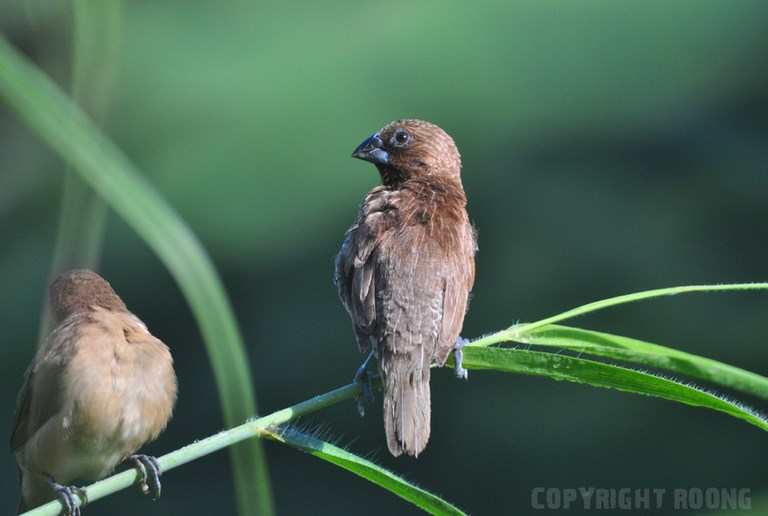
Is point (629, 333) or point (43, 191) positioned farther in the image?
point (43, 191)

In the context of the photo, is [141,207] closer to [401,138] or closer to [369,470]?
[369,470]

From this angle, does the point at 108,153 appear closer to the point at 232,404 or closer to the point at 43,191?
the point at 232,404

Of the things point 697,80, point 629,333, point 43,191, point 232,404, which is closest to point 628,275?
point 629,333

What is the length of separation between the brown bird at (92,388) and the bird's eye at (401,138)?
1.17m

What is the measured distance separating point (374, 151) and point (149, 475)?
4.88 ft

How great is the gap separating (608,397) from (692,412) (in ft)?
1.65

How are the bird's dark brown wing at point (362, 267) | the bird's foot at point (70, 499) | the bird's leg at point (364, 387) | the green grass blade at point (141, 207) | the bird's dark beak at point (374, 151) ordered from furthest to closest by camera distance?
the bird's dark beak at point (374, 151) < the bird's dark brown wing at point (362, 267) < the bird's leg at point (364, 387) < the bird's foot at point (70, 499) < the green grass blade at point (141, 207)

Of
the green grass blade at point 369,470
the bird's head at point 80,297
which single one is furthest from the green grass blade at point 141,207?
the bird's head at point 80,297

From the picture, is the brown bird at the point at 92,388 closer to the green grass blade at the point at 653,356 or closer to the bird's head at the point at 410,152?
the green grass blade at the point at 653,356

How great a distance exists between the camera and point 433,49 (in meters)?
7.79

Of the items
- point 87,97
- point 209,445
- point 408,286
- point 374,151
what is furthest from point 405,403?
point 87,97

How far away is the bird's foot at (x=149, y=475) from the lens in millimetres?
2401

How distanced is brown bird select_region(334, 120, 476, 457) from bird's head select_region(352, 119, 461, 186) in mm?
147

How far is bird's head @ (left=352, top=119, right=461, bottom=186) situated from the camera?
3664 mm
